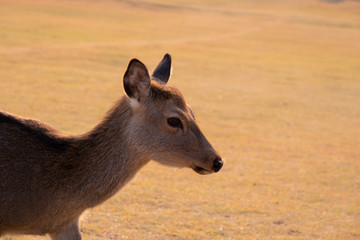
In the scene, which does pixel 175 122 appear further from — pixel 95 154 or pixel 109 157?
pixel 95 154

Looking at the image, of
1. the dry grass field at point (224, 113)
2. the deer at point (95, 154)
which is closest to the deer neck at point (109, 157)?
the deer at point (95, 154)

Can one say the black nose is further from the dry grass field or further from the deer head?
the dry grass field

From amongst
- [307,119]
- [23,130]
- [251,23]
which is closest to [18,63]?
A: [307,119]

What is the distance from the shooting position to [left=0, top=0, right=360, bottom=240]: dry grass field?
27.2ft

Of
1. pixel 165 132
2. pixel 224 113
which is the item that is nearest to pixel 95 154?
pixel 165 132

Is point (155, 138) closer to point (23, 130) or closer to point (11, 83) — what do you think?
point (23, 130)

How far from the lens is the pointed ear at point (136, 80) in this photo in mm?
5152

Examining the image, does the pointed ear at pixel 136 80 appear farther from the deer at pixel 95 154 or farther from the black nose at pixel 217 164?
the black nose at pixel 217 164

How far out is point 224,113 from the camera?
621 inches

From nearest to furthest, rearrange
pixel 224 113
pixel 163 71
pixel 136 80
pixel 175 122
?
pixel 136 80 → pixel 175 122 → pixel 163 71 → pixel 224 113

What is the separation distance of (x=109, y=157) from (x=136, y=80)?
2.62ft

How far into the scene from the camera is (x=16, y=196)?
5.20 meters

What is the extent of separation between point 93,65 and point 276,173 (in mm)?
12619

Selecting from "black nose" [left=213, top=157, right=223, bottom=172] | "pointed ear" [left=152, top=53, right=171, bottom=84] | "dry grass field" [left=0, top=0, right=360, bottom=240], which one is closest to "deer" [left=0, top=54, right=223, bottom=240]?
"black nose" [left=213, top=157, right=223, bottom=172]
